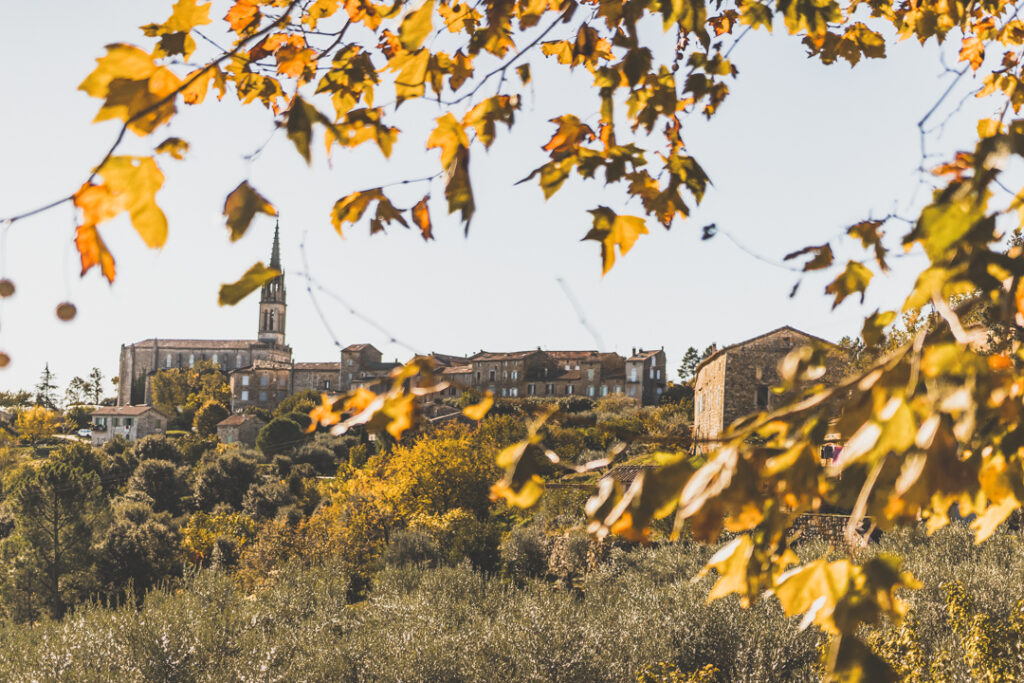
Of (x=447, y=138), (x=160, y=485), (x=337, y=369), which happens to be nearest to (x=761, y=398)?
(x=447, y=138)

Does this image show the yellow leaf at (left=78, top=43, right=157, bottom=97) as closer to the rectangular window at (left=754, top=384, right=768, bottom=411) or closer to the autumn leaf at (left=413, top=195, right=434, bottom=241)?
the autumn leaf at (left=413, top=195, right=434, bottom=241)

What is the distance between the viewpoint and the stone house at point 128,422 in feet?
194

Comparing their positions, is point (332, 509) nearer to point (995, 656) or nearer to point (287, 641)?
point (287, 641)

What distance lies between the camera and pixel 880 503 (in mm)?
1277

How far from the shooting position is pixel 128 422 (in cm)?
6003

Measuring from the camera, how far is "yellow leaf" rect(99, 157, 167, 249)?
1406 millimetres

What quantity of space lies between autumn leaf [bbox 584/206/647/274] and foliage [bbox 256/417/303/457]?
153ft

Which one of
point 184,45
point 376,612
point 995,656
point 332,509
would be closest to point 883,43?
point 184,45

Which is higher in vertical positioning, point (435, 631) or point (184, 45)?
point (184, 45)

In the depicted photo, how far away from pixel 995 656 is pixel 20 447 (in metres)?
58.1

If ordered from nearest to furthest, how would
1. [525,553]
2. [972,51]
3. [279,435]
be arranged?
[972,51] < [525,553] < [279,435]

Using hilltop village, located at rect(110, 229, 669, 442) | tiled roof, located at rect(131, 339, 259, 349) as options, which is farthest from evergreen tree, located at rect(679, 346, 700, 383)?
tiled roof, located at rect(131, 339, 259, 349)

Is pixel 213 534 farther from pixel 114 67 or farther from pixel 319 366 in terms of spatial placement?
pixel 319 366

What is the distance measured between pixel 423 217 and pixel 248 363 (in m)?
89.1
